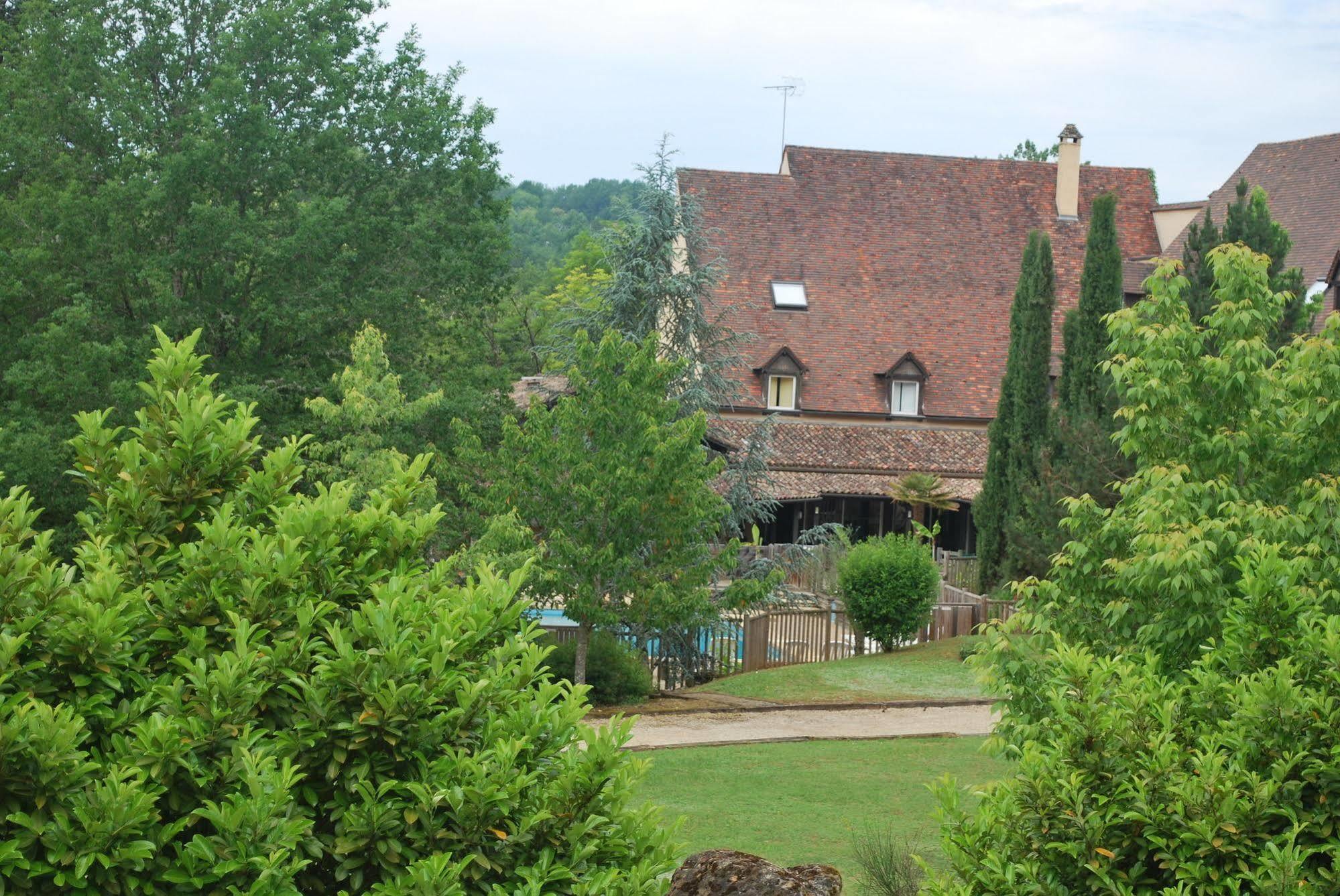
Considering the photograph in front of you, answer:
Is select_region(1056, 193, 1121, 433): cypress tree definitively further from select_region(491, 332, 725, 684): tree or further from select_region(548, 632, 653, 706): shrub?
select_region(548, 632, 653, 706): shrub

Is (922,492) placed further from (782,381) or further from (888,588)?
(888,588)

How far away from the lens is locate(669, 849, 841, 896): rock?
24.8 feet

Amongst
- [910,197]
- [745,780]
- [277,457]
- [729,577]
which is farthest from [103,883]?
[910,197]

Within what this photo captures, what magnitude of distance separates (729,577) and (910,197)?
66.6ft

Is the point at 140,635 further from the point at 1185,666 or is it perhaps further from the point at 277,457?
the point at 1185,666

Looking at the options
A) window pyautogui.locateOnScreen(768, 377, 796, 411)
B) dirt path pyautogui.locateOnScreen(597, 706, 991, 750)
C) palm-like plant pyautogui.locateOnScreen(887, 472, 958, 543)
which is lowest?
dirt path pyautogui.locateOnScreen(597, 706, 991, 750)

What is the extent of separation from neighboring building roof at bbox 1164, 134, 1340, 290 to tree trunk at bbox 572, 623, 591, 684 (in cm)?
2422

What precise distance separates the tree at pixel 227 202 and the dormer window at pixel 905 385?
505 inches

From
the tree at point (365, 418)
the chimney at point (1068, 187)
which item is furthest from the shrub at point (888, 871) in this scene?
the chimney at point (1068, 187)

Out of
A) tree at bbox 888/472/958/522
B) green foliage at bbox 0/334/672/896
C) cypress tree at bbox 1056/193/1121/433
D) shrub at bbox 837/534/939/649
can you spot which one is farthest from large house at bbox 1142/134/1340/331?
green foliage at bbox 0/334/672/896

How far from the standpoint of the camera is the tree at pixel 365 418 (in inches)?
948

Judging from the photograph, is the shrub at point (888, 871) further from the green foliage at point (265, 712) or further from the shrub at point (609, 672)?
the shrub at point (609, 672)

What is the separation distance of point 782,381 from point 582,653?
21450mm

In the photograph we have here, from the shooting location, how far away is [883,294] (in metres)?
45.6
